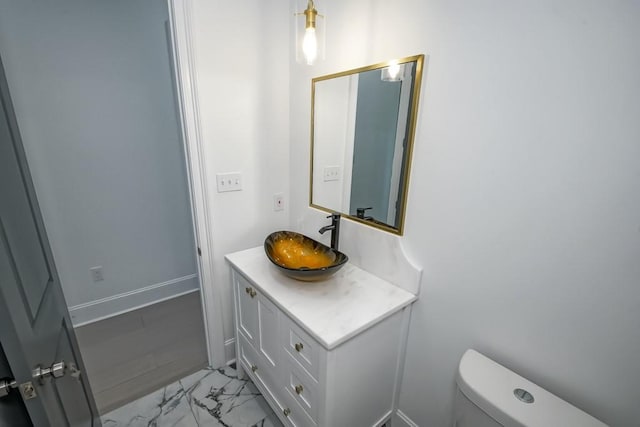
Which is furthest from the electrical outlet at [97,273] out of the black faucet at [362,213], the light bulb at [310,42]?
the light bulb at [310,42]

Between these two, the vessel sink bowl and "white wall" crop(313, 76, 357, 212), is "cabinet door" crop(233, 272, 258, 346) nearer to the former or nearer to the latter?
the vessel sink bowl

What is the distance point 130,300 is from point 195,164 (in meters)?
1.67

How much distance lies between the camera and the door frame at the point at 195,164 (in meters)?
1.31

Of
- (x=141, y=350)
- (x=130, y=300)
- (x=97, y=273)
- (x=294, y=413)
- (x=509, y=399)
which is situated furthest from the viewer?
(x=130, y=300)

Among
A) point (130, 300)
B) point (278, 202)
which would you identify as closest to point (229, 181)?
point (278, 202)

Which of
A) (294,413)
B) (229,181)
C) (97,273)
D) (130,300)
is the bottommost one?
(130,300)

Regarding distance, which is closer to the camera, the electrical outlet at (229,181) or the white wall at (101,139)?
the electrical outlet at (229,181)

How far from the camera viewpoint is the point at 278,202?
6.16 ft

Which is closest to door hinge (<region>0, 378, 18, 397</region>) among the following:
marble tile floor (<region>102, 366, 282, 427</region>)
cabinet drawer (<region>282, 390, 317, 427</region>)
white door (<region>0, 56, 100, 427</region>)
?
white door (<region>0, 56, 100, 427</region>)

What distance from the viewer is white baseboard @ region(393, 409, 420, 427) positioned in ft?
4.51

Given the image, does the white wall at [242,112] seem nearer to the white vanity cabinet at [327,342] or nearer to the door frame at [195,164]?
the door frame at [195,164]

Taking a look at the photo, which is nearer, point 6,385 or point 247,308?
Result: point 6,385

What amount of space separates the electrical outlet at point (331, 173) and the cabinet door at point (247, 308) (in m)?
0.72

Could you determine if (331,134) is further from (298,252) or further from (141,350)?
(141,350)
